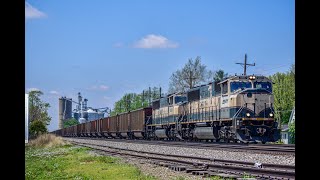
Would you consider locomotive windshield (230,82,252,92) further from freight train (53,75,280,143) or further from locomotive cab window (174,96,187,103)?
locomotive cab window (174,96,187,103)

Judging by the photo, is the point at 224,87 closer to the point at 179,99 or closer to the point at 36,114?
the point at 179,99

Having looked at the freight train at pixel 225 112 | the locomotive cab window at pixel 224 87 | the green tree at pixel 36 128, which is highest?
the locomotive cab window at pixel 224 87

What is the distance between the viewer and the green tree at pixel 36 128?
4992 centimetres

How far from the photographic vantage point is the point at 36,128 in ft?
166

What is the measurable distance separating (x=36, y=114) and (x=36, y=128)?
794 centimetres

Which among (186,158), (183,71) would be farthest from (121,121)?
(186,158)

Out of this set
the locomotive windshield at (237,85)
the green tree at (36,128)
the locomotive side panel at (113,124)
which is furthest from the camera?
the locomotive side panel at (113,124)

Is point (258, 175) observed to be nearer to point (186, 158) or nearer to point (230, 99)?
point (186, 158)

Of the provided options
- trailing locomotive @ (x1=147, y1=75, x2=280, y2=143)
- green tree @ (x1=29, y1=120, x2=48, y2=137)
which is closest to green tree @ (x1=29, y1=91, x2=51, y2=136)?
green tree @ (x1=29, y1=120, x2=48, y2=137)

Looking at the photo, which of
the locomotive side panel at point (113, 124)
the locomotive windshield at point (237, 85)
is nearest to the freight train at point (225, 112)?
the locomotive windshield at point (237, 85)

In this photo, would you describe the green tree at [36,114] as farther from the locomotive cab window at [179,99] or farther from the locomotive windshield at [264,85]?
the locomotive windshield at [264,85]
